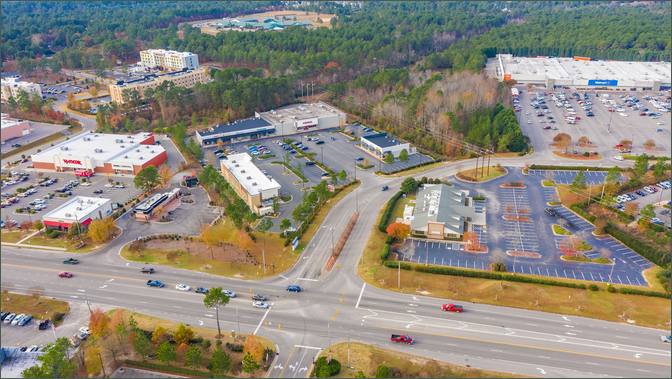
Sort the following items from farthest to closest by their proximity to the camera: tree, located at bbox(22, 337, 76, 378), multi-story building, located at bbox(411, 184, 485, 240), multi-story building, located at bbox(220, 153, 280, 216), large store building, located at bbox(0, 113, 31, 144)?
large store building, located at bbox(0, 113, 31, 144) < multi-story building, located at bbox(220, 153, 280, 216) < multi-story building, located at bbox(411, 184, 485, 240) < tree, located at bbox(22, 337, 76, 378)

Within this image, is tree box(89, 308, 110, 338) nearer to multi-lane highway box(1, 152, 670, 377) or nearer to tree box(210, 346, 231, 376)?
multi-lane highway box(1, 152, 670, 377)

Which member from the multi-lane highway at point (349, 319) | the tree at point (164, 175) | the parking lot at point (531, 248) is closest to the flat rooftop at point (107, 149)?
the tree at point (164, 175)

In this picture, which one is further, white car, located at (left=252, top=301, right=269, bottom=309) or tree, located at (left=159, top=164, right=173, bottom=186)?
tree, located at (left=159, top=164, right=173, bottom=186)

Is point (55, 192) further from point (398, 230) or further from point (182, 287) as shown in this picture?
point (398, 230)

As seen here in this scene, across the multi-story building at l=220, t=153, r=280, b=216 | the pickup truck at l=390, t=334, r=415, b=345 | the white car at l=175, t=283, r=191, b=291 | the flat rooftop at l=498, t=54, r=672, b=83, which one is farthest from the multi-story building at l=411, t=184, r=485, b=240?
the flat rooftop at l=498, t=54, r=672, b=83

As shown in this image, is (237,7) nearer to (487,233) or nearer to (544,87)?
(544,87)

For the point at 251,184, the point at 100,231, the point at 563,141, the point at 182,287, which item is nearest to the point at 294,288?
the point at 182,287
